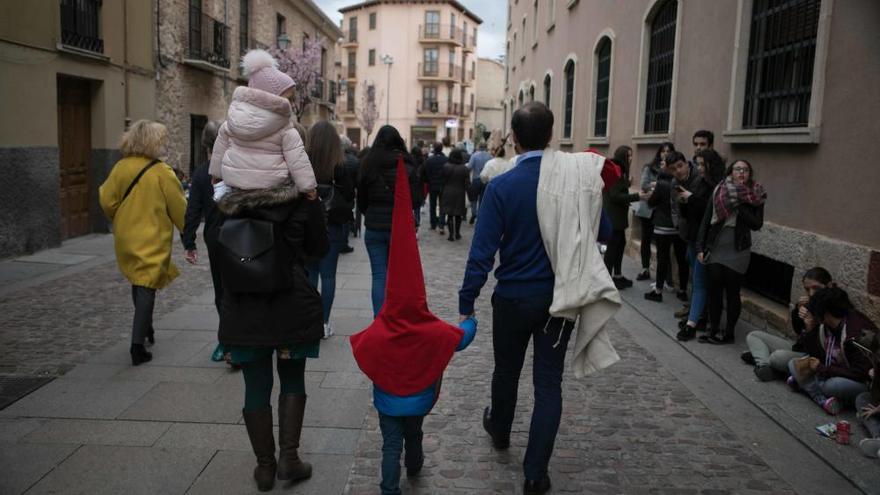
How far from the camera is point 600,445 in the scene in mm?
4113

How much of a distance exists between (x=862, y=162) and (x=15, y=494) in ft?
19.4

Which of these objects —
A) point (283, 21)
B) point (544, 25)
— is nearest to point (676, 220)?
point (544, 25)

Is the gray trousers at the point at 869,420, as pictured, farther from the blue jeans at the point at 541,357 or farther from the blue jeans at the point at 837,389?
the blue jeans at the point at 541,357

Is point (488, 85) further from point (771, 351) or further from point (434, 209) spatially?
point (771, 351)

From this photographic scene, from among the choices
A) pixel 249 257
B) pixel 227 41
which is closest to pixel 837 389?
pixel 249 257

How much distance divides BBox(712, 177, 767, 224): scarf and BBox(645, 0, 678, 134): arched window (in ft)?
14.1

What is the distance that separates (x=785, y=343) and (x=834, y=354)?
918 mm

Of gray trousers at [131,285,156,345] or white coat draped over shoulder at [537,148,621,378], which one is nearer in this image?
white coat draped over shoulder at [537,148,621,378]

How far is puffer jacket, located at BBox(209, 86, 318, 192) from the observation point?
318 cm

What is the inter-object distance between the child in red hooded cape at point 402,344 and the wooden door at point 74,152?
10048 mm

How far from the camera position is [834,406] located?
15.2 ft

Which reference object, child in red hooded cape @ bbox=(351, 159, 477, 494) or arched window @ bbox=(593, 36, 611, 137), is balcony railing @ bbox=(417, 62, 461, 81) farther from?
child in red hooded cape @ bbox=(351, 159, 477, 494)

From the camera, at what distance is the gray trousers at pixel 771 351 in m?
5.32

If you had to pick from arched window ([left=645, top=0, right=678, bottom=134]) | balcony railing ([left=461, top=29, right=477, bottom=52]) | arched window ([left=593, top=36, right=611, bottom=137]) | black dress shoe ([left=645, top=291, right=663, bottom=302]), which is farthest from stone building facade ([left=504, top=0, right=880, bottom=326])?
balcony railing ([left=461, top=29, right=477, bottom=52])
